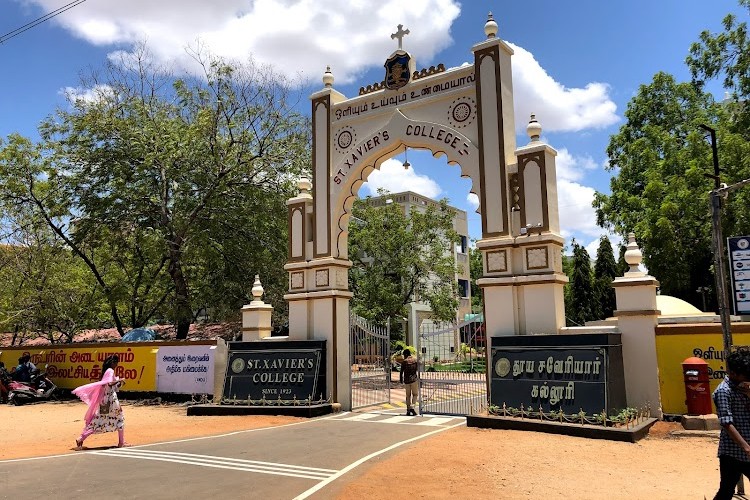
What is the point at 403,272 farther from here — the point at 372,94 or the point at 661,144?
the point at 661,144

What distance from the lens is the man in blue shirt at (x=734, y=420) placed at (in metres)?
4.50

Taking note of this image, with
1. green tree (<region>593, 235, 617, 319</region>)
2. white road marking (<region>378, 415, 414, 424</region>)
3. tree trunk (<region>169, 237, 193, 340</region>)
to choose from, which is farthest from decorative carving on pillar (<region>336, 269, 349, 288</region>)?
green tree (<region>593, 235, 617, 319</region>)

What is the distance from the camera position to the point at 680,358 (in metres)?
10.1

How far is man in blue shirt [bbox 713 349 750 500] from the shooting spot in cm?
450

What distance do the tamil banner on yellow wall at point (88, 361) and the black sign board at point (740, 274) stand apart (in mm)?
14531

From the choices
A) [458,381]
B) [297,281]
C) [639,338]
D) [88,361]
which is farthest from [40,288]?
[639,338]

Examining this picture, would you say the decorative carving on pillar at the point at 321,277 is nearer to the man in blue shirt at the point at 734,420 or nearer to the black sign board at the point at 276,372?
the black sign board at the point at 276,372

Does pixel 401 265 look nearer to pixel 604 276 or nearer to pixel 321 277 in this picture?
pixel 321 277

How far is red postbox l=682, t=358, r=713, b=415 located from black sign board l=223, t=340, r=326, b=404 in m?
7.38

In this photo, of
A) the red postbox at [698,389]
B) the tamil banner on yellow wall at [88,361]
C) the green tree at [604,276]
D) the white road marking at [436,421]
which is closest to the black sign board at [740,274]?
the red postbox at [698,389]

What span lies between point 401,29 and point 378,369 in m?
9.44

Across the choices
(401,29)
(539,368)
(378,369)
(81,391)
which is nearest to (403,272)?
(378,369)

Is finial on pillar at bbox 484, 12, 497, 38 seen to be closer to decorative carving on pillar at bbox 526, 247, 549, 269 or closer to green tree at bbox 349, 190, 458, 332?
decorative carving on pillar at bbox 526, 247, 549, 269

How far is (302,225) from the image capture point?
47.5 feet
